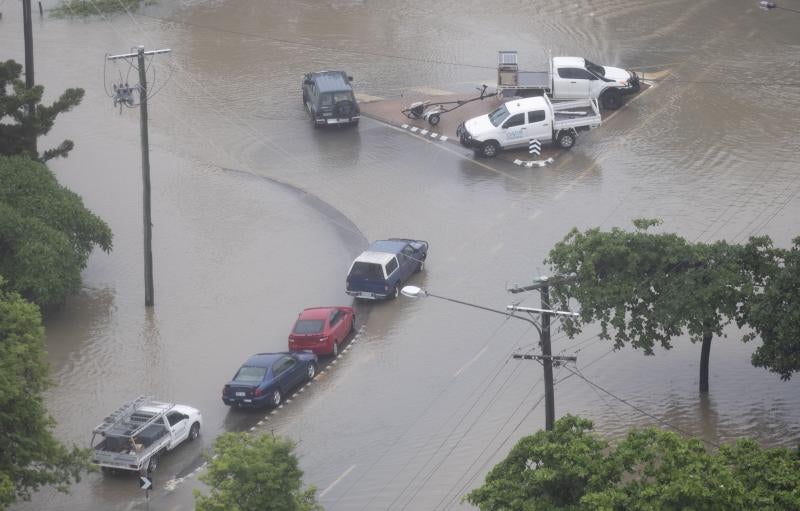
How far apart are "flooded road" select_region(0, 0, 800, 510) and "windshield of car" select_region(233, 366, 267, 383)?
0.84 metres

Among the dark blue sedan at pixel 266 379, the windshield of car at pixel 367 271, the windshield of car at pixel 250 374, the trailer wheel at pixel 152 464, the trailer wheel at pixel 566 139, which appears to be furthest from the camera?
the trailer wheel at pixel 566 139

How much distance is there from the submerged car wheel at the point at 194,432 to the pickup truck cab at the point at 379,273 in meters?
6.77

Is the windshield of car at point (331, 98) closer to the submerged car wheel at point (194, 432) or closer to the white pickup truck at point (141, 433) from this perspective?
the white pickup truck at point (141, 433)

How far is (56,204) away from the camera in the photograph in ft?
113

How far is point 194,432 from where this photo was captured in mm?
28234

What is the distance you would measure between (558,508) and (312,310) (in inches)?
530

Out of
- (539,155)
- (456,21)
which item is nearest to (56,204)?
(539,155)

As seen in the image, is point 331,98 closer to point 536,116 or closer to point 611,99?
point 536,116

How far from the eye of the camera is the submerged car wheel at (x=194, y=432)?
2816cm

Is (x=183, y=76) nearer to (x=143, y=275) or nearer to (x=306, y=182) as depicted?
(x=306, y=182)

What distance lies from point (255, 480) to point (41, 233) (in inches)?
547

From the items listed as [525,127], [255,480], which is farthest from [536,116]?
[255,480]

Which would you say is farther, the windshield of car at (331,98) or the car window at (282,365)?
the windshield of car at (331,98)

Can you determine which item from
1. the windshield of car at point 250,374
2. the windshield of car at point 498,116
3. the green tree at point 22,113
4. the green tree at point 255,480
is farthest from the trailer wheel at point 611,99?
the green tree at point 255,480
